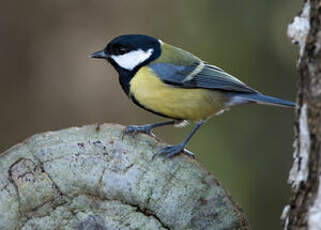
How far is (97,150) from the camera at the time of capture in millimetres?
1855

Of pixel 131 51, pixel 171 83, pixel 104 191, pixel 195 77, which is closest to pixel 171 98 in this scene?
pixel 171 83

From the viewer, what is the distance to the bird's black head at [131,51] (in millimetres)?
3064

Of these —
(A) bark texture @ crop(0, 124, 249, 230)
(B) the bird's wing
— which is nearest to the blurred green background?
(B) the bird's wing

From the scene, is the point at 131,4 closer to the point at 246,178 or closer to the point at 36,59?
the point at 36,59

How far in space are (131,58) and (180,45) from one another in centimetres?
316

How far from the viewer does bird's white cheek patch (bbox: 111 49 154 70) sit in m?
Answer: 3.09

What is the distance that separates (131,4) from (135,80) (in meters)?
2.50

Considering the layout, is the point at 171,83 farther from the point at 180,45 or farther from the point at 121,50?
the point at 180,45

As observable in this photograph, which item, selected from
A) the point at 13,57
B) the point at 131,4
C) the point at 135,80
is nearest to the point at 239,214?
the point at 135,80

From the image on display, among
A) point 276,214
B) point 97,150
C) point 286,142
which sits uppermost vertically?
point 97,150

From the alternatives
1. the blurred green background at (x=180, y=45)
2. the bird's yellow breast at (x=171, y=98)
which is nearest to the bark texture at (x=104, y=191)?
the bird's yellow breast at (x=171, y=98)

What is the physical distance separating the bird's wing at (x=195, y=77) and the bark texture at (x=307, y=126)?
4.69 ft

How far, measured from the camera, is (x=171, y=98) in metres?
2.96

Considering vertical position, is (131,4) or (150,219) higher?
(131,4)
